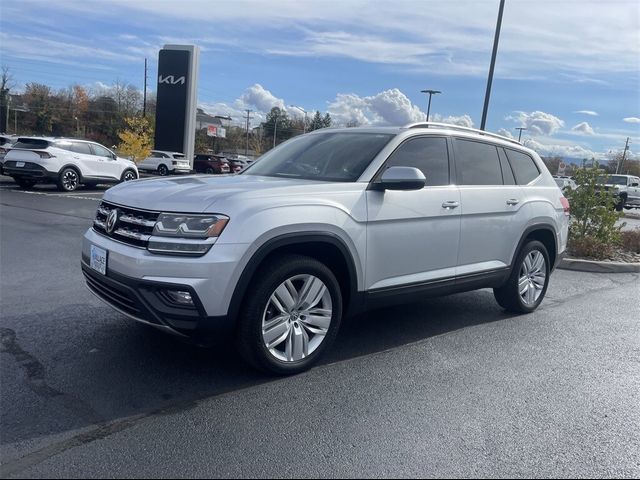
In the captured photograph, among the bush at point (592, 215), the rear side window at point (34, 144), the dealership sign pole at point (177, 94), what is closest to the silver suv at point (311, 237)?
the bush at point (592, 215)

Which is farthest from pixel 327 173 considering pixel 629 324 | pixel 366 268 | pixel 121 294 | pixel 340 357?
pixel 629 324

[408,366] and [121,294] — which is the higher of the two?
[121,294]

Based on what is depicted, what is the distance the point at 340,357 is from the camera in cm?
431

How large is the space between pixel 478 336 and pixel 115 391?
10.4ft

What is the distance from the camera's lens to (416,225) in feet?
14.5

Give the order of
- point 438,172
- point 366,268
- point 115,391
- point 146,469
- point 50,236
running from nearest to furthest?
1. point 146,469
2. point 115,391
3. point 366,268
4. point 438,172
5. point 50,236

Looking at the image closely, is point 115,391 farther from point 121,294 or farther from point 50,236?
point 50,236

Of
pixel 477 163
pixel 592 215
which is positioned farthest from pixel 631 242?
pixel 477 163

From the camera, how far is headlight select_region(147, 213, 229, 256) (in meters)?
3.36

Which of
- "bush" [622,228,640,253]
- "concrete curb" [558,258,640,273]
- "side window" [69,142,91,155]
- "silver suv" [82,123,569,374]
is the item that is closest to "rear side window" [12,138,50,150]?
"side window" [69,142,91,155]

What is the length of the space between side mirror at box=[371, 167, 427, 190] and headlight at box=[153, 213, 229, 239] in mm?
1301

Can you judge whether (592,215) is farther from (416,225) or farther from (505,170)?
(416,225)

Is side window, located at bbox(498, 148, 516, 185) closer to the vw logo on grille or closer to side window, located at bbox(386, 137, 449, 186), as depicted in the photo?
side window, located at bbox(386, 137, 449, 186)

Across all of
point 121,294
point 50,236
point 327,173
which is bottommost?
point 50,236
